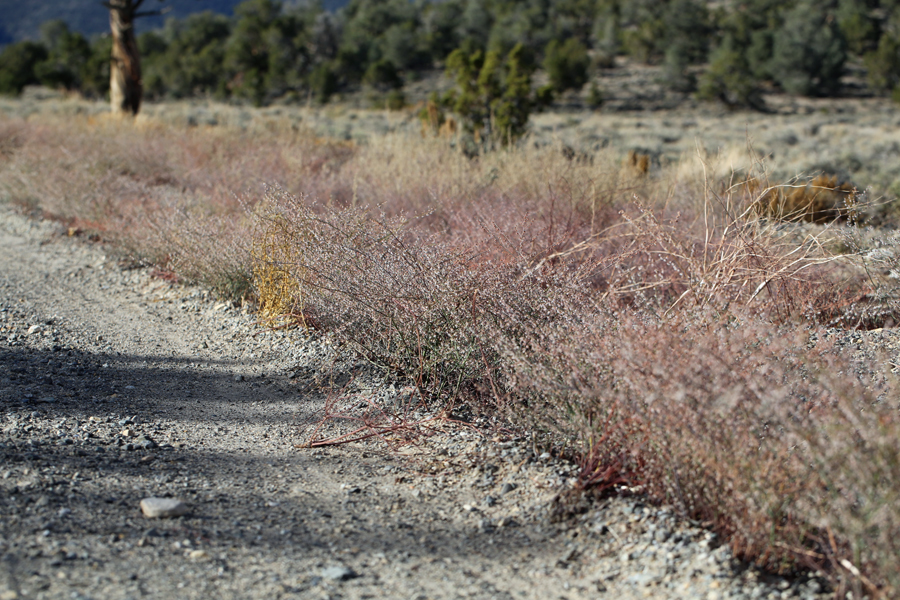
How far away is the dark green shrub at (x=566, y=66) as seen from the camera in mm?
33562

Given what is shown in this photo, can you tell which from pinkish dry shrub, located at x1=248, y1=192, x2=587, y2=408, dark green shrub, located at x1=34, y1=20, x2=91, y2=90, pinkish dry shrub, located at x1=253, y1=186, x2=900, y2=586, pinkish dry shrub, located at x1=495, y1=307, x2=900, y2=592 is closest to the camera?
pinkish dry shrub, located at x1=495, y1=307, x2=900, y2=592

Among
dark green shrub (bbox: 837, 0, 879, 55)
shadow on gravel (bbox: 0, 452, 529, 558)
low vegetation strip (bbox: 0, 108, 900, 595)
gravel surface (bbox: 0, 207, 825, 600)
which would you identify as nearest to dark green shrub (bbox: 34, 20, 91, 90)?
low vegetation strip (bbox: 0, 108, 900, 595)

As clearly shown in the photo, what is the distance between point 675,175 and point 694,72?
103ft

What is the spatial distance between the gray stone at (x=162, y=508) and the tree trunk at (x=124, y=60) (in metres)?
14.1

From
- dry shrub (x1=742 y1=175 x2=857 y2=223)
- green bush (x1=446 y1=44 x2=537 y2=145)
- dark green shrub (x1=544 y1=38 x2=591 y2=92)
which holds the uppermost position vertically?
dark green shrub (x1=544 y1=38 x2=591 y2=92)

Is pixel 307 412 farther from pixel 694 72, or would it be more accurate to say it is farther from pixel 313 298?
pixel 694 72

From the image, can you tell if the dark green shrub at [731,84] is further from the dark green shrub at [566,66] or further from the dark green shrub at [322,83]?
the dark green shrub at [322,83]

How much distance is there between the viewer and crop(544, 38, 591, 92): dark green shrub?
33.6 meters

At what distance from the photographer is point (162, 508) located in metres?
2.83

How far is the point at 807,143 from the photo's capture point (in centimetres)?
2050

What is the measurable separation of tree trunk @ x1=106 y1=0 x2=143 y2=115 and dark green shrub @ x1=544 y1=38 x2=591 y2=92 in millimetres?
20365

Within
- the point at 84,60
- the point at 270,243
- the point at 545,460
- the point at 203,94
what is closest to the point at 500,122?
the point at 270,243

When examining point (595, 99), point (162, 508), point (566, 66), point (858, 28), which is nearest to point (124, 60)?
point (162, 508)

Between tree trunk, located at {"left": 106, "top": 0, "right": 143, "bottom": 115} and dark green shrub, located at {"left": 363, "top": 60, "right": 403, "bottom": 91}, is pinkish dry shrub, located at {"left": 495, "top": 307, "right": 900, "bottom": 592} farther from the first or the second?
dark green shrub, located at {"left": 363, "top": 60, "right": 403, "bottom": 91}
